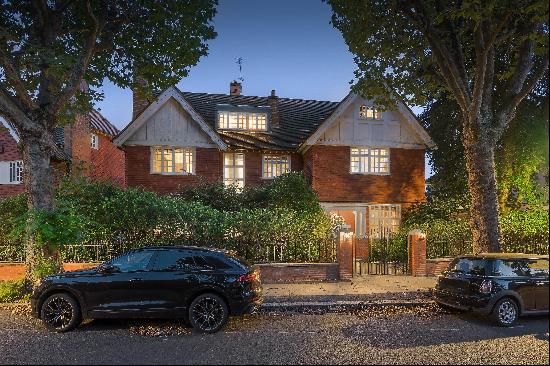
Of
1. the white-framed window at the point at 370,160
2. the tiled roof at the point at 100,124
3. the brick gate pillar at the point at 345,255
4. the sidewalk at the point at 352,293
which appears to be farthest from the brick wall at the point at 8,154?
the brick gate pillar at the point at 345,255

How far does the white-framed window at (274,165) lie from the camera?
2373 cm

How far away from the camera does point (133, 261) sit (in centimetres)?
875

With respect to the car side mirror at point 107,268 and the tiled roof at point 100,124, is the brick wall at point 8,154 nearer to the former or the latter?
the tiled roof at point 100,124

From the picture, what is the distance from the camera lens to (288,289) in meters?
12.0

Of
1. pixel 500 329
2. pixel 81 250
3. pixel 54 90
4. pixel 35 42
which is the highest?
pixel 35 42

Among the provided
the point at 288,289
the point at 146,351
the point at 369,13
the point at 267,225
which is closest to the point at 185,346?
the point at 146,351

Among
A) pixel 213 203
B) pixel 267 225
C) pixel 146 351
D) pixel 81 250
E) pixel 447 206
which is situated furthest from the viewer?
pixel 447 206

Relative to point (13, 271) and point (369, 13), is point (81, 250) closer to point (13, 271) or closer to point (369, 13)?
point (13, 271)

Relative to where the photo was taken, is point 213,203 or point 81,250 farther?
point 213,203

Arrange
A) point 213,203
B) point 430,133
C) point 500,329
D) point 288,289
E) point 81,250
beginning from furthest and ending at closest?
1. point 430,133
2. point 213,203
3. point 81,250
4. point 288,289
5. point 500,329

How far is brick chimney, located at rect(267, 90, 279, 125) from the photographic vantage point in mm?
25828

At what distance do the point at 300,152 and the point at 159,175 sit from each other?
24.9 feet

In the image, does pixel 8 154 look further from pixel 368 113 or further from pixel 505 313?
pixel 505 313

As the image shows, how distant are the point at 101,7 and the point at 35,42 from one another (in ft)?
7.05
